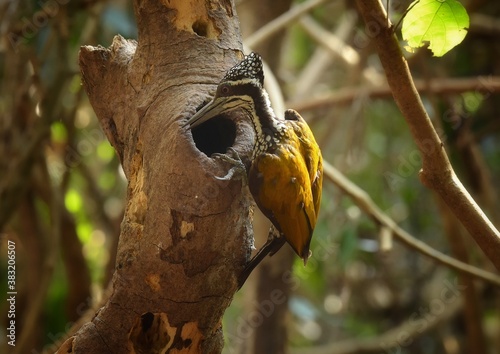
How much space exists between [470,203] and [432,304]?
3.82 m

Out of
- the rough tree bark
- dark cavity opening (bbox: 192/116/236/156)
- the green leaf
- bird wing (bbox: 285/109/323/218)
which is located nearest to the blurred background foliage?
bird wing (bbox: 285/109/323/218)

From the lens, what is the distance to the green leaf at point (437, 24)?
183 centimetres

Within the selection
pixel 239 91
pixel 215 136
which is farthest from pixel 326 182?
pixel 239 91

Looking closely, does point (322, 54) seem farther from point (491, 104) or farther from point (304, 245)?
point (304, 245)

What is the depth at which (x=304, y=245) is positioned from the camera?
2.14m

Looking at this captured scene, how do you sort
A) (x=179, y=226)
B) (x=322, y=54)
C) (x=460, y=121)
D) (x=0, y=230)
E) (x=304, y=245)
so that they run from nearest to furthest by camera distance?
1. (x=179, y=226)
2. (x=304, y=245)
3. (x=0, y=230)
4. (x=460, y=121)
5. (x=322, y=54)

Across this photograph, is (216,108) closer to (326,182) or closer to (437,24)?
(437,24)

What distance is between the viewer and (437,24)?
1.86m

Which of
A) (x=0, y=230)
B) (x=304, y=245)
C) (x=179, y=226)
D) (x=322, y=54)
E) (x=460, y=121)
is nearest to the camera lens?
(x=179, y=226)

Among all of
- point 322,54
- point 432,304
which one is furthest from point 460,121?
point 432,304

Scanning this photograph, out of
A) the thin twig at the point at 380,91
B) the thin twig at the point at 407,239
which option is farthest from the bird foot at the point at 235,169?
the thin twig at the point at 380,91

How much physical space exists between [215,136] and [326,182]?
105 inches

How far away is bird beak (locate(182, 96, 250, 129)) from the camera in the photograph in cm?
197

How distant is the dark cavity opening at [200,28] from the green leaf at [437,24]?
2.11 ft
